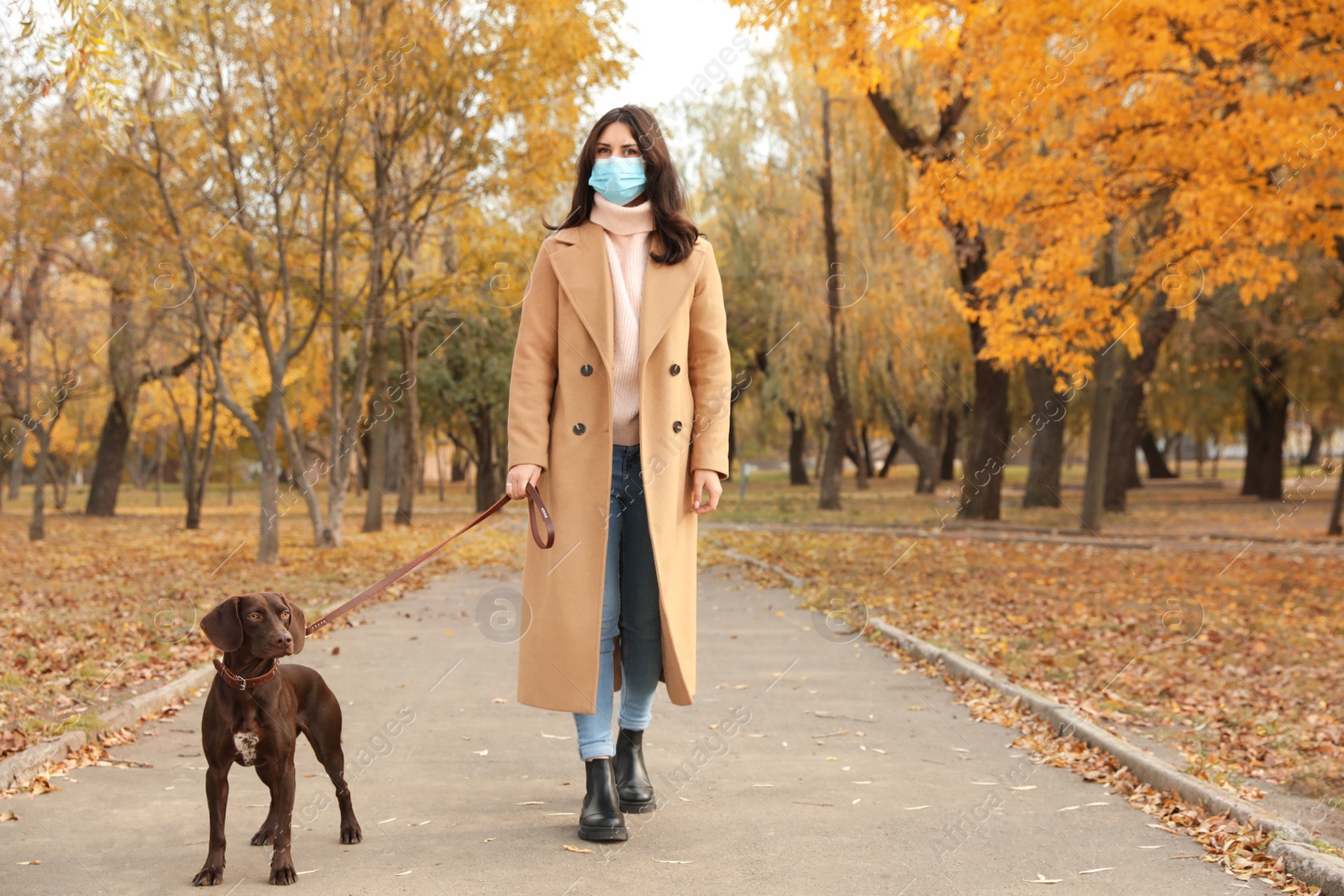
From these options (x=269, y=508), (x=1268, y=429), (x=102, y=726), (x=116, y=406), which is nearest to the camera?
(x=102, y=726)

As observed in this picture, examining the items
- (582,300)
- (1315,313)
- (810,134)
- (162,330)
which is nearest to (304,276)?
(162,330)

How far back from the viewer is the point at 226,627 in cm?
352

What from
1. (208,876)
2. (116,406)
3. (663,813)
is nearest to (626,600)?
(663,813)

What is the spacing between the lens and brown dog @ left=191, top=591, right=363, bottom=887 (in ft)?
11.6

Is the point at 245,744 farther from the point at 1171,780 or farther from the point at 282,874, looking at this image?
the point at 1171,780

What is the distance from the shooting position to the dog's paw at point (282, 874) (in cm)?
368

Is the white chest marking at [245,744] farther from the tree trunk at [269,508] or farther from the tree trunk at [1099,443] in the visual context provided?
the tree trunk at [1099,443]

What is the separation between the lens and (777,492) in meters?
41.6

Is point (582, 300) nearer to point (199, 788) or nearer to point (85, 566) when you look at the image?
point (199, 788)

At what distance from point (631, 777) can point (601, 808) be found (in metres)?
0.40

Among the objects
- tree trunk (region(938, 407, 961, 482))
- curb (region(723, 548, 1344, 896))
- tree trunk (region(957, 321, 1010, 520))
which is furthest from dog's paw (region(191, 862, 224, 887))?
tree trunk (region(938, 407, 961, 482))

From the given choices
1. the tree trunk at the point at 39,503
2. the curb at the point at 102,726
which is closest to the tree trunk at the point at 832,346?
the tree trunk at the point at 39,503

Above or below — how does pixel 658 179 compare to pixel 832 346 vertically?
below

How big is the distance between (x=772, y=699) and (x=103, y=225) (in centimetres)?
1428
